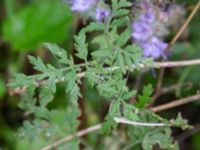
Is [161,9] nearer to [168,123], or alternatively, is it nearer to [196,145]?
[168,123]

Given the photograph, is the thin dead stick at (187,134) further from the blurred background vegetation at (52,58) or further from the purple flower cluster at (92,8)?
the purple flower cluster at (92,8)

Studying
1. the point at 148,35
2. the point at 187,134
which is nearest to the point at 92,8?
the point at 148,35

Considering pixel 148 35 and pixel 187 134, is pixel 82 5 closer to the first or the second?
pixel 148 35

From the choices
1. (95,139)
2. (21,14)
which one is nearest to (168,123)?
(95,139)

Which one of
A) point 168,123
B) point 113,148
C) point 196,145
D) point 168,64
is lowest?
point 196,145

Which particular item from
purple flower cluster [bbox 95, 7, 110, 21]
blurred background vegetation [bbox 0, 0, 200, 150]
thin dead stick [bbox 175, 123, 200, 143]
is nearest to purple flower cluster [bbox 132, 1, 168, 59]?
purple flower cluster [bbox 95, 7, 110, 21]

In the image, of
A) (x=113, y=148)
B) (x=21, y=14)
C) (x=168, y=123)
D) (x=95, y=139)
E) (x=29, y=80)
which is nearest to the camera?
(x=29, y=80)

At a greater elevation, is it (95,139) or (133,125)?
(133,125)
